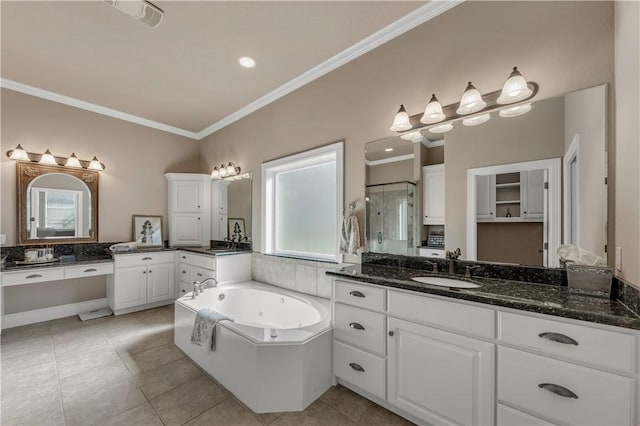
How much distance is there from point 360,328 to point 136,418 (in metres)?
1.55

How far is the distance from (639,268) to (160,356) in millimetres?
3335

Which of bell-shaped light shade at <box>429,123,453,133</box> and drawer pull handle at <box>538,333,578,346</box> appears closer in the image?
drawer pull handle at <box>538,333,578,346</box>

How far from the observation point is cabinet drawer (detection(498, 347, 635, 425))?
103cm

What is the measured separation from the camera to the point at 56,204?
11.3 ft

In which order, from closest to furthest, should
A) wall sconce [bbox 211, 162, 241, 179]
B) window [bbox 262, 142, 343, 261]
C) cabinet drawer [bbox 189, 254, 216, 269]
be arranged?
1. window [bbox 262, 142, 343, 261]
2. cabinet drawer [bbox 189, 254, 216, 269]
3. wall sconce [bbox 211, 162, 241, 179]

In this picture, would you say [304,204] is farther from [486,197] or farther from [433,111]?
[486,197]

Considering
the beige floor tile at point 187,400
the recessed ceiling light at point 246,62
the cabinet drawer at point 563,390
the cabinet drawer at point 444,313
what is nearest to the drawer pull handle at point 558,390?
the cabinet drawer at point 563,390

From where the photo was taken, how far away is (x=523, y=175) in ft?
5.47

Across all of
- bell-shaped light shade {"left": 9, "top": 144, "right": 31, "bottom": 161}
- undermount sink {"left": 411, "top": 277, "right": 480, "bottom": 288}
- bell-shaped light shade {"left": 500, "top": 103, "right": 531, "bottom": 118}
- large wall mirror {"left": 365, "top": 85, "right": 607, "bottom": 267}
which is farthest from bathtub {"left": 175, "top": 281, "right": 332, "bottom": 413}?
bell-shaped light shade {"left": 9, "top": 144, "right": 31, "bottom": 161}

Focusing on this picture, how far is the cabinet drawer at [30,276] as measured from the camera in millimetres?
2771

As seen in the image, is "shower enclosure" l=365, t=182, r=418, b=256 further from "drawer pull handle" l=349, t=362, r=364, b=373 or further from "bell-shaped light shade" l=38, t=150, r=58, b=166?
"bell-shaped light shade" l=38, t=150, r=58, b=166

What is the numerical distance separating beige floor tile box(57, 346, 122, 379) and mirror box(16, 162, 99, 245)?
181 centimetres

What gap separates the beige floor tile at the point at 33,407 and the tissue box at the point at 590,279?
3112mm

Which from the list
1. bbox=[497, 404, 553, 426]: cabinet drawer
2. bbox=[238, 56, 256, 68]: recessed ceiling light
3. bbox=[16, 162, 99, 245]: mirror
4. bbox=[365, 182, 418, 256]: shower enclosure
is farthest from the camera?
bbox=[16, 162, 99, 245]: mirror
